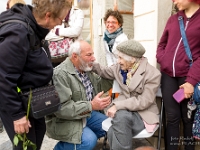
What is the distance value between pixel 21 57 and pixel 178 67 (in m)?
1.52

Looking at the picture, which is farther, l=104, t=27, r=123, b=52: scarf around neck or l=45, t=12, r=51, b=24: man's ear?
l=104, t=27, r=123, b=52: scarf around neck

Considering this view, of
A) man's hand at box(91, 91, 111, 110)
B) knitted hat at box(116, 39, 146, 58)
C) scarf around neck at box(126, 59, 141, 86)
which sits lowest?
man's hand at box(91, 91, 111, 110)

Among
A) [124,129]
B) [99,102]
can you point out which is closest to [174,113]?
[124,129]

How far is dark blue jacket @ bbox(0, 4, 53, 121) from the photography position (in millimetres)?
1528

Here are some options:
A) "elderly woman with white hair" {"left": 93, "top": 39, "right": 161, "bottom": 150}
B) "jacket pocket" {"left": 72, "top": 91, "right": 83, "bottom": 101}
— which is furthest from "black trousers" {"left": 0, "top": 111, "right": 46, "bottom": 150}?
"elderly woman with white hair" {"left": 93, "top": 39, "right": 161, "bottom": 150}

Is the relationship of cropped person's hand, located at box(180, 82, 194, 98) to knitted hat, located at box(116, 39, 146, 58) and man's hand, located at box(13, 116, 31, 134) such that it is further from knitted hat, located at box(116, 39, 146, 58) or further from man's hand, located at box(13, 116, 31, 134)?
man's hand, located at box(13, 116, 31, 134)

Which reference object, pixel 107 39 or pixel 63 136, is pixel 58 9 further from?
pixel 107 39

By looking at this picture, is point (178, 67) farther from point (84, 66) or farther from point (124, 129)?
point (84, 66)

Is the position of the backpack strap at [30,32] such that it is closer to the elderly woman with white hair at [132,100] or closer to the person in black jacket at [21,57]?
→ the person in black jacket at [21,57]

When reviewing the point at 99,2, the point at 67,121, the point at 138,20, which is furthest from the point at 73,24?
the point at 99,2

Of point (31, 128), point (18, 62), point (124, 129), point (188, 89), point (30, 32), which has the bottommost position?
point (124, 129)

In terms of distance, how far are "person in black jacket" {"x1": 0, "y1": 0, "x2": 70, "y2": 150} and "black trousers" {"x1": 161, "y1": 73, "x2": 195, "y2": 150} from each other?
127 centimetres

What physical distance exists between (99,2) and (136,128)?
372 centimetres

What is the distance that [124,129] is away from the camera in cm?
217
